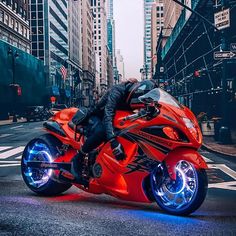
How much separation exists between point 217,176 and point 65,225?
15.6 ft

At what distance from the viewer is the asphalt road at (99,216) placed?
412cm

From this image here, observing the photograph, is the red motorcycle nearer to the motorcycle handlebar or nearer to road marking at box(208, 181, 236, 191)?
the motorcycle handlebar

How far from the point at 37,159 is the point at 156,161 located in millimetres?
2248

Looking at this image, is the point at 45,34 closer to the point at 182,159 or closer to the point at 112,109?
the point at 112,109

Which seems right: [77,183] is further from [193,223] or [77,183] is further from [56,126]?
[193,223]

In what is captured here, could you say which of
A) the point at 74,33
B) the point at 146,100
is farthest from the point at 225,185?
the point at 74,33

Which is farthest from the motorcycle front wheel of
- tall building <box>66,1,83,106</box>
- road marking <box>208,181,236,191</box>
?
tall building <box>66,1,83,106</box>

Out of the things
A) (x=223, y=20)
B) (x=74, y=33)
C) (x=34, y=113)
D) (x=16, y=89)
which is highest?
(x=74, y=33)

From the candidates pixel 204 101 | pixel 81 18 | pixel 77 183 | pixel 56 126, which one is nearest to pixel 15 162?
pixel 56 126

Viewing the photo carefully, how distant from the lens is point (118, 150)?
489 centimetres

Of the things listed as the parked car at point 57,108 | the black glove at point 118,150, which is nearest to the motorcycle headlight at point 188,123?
the black glove at point 118,150

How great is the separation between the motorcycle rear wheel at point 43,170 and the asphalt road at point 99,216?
0.14 m

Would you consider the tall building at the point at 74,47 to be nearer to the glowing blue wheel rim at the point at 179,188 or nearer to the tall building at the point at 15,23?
the tall building at the point at 15,23

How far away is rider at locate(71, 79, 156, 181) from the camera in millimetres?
4988
